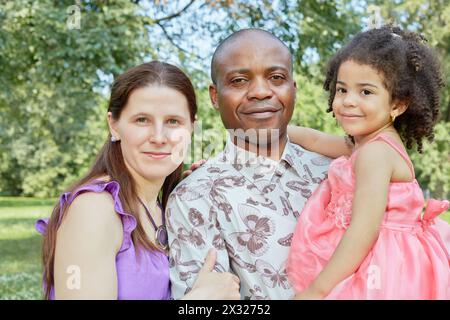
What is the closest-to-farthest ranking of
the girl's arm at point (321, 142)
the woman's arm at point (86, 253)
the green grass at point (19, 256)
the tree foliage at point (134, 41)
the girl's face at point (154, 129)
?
the woman's arm at point (86, 253) < the girl's face at point (154, 129) < the girl's arm at point (321, 142) < the tree foliage at point (134, 41) < the green grass at point (19, 256)

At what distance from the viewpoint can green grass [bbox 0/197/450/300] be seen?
28.7 ft

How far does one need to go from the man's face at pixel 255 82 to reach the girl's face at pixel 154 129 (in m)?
0.19

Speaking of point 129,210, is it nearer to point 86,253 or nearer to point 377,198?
point 86,253

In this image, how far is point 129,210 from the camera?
228 cm

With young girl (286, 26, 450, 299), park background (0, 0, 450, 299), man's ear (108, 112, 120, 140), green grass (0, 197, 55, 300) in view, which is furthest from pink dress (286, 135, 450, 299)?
green grass (0, 197, 55, 300)

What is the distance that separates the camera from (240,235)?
7.53ft

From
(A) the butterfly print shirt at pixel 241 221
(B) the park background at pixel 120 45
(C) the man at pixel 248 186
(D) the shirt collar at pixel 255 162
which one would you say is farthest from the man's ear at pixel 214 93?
(B) the park background at pixel 120 45

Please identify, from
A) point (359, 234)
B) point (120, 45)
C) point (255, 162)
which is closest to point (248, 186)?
point (255, 162)

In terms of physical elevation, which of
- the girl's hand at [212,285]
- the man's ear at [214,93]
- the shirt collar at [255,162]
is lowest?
the girl's hand at [212,285]

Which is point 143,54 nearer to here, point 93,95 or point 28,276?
point 93,95

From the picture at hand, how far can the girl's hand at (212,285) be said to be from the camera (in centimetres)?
212

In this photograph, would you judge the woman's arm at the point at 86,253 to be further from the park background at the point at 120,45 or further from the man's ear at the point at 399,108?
the park background at the point at 120,45

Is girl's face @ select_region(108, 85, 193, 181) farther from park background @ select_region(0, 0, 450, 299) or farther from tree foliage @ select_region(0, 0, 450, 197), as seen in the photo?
tree foliage @ select_region(0, 0, 450, 197)
